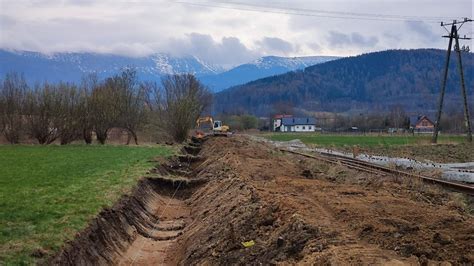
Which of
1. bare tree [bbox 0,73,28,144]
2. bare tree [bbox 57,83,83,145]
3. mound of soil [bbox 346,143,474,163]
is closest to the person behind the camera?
mound of soil [bbox 346,143,474,163]

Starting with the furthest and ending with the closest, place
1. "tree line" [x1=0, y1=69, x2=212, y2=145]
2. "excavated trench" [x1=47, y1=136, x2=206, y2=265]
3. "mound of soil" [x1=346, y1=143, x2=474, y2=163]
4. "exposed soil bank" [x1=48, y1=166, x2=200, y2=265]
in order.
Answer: "tree line" [x1=0, y1=69, x2=212, y2=145]
"mound of soil" [x1=346, y1=143, x2=474, y2=163]
"excavated trench" [x1=47, y1=136, x2=206, y2=265]
"exposed soil bank" [x1=48, y1=166, x2=200, y2=265]

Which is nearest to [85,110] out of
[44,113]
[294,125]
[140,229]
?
[44,113]

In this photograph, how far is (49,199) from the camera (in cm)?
1348

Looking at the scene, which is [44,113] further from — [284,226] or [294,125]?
A: [294,125]

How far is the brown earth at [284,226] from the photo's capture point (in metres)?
7.27

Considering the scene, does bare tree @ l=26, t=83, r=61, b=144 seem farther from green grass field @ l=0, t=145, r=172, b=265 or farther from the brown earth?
the brown earth

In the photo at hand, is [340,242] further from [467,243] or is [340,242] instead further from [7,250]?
[7,250]

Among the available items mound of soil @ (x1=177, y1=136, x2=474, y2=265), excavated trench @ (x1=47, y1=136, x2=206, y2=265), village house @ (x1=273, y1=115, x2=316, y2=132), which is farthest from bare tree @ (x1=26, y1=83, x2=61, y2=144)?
village house @ (x1=273, y1=115, x2=316, y2=132)

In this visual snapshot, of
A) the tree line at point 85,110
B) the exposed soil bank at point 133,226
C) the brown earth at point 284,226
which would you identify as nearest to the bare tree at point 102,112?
the tree line at point 85,110

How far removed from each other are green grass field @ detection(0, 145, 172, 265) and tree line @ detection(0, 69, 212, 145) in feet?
97.1

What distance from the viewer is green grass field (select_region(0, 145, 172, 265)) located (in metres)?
9.22

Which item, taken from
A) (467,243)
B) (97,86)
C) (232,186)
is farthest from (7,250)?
(97,86)

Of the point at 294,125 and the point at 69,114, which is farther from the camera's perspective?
the point at 294,125

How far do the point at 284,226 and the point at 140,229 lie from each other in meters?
6.59
